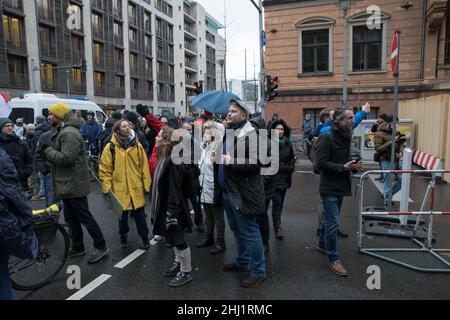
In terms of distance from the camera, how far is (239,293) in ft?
11.4

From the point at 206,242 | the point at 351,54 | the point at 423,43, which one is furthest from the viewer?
the point at 351,54

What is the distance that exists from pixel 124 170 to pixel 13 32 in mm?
30405

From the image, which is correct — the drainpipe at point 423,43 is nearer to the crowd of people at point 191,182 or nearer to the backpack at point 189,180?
the crowd of people at point 191,182

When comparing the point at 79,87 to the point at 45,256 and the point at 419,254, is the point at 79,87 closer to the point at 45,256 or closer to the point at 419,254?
the point at 45,256

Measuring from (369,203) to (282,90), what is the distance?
11.7 m

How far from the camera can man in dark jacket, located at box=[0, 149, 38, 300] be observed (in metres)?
2.51

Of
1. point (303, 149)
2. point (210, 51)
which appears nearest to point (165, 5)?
point (210, 51)

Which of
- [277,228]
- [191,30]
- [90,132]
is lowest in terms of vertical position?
[277,228]

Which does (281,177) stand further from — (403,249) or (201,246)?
(403,249)

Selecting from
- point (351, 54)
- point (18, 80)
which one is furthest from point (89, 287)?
point (18, 80)

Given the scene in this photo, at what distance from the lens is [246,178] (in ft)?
11.6

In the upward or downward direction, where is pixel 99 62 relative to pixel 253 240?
upward

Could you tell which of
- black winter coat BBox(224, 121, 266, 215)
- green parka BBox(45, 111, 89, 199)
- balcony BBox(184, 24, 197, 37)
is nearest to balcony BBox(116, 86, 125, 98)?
balcony BBox(184, 24, 197, 37)

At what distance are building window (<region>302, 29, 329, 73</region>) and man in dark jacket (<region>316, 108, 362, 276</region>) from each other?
14511mm
